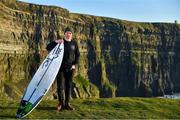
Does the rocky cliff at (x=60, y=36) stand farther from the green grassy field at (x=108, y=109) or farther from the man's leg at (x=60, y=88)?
the man's leg at (x=60, y=88)

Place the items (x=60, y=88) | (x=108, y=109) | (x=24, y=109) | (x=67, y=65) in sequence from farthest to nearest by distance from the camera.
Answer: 1. (x=108, y=109)
2. (x=60, y=88)
3. (x=67, y=65)
4. (x=24, y=109)

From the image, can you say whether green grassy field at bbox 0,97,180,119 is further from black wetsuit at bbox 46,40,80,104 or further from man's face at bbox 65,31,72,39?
man's face at bbox 65,31,72,39

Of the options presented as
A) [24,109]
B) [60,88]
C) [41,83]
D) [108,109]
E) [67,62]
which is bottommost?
[108,109]

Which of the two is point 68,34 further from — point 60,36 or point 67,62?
point 60,36

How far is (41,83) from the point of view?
64.0ft

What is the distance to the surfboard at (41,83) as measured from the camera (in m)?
19.0

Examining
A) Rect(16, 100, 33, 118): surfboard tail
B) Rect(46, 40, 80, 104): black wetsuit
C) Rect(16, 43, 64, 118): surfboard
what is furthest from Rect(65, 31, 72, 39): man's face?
Rect(16, 100, 33, 118): surfboard tail

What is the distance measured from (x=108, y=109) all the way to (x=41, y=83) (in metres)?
3.62

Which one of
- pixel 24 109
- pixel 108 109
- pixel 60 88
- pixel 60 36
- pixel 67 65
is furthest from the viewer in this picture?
pixel 60 36

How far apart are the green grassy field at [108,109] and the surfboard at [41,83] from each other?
1.69 ft

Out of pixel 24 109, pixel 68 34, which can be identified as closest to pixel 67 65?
pixel 68 34

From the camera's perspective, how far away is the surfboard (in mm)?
19047

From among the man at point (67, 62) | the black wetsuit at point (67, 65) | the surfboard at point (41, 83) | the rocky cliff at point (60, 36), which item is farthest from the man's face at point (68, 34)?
the rocky cliff at point (60, 36)

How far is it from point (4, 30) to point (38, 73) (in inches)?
4555
